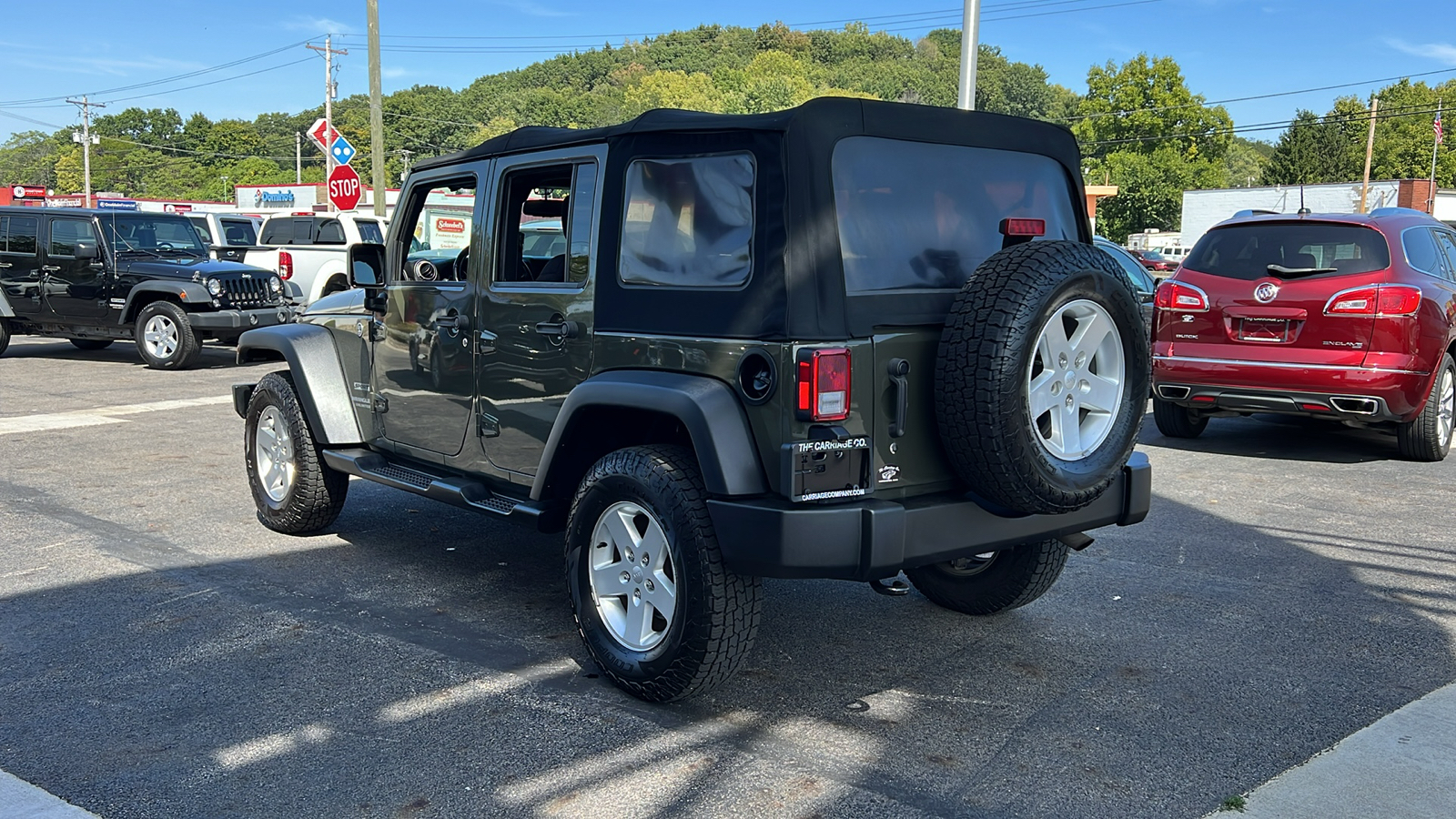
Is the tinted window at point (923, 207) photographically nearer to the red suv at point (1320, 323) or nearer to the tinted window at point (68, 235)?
the red suv at point (1320, 323)

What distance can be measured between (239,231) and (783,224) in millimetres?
20134

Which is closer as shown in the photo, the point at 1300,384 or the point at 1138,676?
the point at 1138,676

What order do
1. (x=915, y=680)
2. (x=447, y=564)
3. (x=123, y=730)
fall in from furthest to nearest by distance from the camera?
(x=447, y=564) → (x=915, y=680) → (x=123, y=730)

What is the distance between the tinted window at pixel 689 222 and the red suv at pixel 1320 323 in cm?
568

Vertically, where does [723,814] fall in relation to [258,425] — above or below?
below

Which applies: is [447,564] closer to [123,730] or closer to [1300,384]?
[123,730]

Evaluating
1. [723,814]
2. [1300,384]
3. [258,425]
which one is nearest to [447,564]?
[258,425]

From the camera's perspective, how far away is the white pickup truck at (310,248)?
59.9 feet

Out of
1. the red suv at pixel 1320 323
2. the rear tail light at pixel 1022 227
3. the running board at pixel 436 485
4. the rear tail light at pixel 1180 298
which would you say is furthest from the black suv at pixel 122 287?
the rear tail light at pixel 1022 227

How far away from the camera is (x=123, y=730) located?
3.68m

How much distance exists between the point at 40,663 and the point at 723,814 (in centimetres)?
272

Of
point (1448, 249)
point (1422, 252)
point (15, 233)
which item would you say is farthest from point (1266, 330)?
point (15, 233)

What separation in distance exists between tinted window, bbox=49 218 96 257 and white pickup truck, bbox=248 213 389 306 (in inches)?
120

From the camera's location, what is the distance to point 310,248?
18.5m
